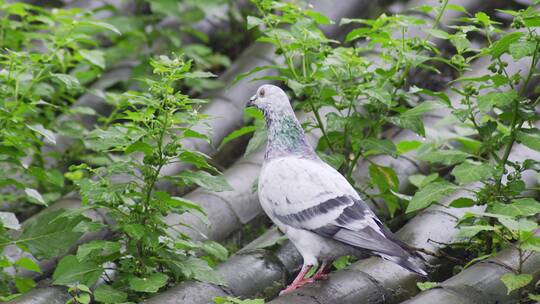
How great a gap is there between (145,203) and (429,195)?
143 cm

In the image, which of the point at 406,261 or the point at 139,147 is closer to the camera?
the point at 406,261

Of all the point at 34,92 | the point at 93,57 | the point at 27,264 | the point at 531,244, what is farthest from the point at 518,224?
the point at 34,92

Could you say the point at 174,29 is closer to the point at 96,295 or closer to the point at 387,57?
the point at 387,57

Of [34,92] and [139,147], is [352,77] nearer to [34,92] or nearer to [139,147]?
[139,147]

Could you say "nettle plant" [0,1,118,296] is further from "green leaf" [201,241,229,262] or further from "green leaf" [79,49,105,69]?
"green leaf" [201,241,229,262]

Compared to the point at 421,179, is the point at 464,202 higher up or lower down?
higher up

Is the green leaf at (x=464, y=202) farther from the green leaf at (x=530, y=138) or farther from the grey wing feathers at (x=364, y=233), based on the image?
the grey wing feathers at (x=364, y=233)

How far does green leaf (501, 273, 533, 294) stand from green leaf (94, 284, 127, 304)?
5.78ft

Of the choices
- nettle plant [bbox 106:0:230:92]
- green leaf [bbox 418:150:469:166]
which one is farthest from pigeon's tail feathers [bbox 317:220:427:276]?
nettle plant [bbox 106:0:230:92]

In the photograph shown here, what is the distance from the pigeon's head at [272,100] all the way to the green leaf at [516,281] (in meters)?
1.42

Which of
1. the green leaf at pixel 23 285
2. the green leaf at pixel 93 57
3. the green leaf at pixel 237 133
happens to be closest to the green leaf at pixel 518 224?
the green leaf at pixel 237 133

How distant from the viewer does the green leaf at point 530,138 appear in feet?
15.6

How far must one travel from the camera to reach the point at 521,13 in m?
4.69

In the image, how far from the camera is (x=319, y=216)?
452 cm
